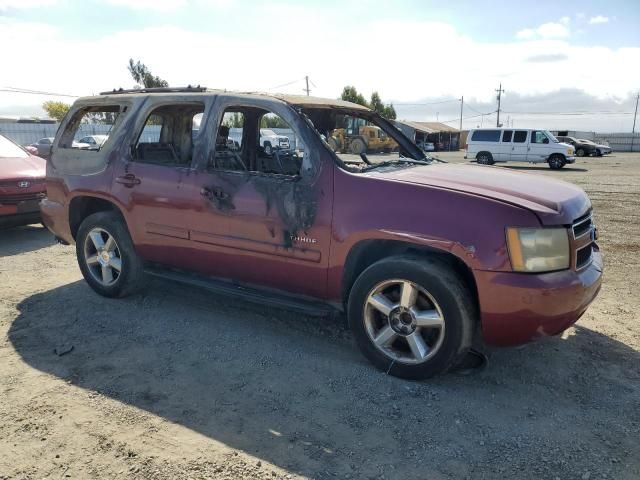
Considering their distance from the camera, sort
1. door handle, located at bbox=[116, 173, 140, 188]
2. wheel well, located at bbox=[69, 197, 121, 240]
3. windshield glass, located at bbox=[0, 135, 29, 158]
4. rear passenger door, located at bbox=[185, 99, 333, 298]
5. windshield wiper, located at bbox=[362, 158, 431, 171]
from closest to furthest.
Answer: rear passenger door, located at bbox=[185, 99, 333, 298] < windshield wiper, located at bbox=[362, 158, 431, 171] < door handle, located at bbox=[116, 173, 140, 188] < wheel well, located at bbox=[69, 197, 121, 240] < windshield glass, located at bbox=[0, 135, 29, 158]

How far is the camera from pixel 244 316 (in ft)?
14.3

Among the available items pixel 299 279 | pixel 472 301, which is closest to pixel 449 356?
pixel 472 301

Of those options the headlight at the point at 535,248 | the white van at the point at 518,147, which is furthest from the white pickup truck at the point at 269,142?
the white van at the point at 518,147

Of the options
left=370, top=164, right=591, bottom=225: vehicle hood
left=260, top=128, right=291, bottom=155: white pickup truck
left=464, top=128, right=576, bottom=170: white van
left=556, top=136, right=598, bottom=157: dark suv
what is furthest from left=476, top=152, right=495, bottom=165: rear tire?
left=370, top=164, right=591, bottom=225: vehicle hood

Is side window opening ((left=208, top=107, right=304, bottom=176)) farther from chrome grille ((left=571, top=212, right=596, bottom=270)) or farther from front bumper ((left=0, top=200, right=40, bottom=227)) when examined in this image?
front bumper ((left=0, top=200, right=40, bottom=227))

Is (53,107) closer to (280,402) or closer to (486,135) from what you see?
(486,135)

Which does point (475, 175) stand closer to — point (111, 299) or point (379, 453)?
point (379, 453)

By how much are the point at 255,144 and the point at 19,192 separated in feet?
13.9

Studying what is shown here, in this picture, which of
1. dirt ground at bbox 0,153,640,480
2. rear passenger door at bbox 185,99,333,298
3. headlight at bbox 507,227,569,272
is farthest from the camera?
rear passenger door at bbox 185,99,333,298

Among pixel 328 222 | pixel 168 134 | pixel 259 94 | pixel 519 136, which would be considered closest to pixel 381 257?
pixel 328 222

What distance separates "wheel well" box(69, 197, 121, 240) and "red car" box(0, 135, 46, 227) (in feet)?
8.68

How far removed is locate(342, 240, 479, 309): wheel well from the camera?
3.17m

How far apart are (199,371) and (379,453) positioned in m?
1.44

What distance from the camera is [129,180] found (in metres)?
4.30
